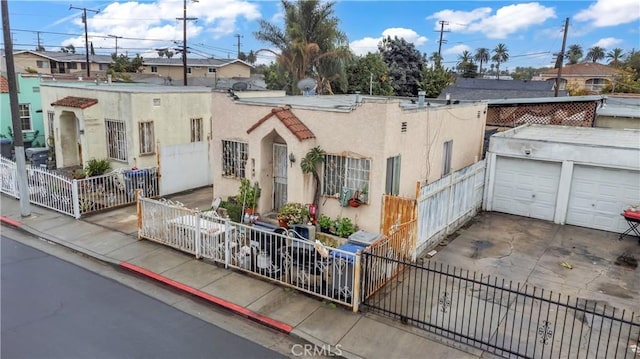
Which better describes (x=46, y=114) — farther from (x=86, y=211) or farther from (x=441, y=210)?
(x=441, y=210)

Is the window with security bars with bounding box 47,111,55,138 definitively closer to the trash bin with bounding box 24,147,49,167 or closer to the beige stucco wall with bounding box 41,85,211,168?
the trash bin with bounding box 24,147,49,167

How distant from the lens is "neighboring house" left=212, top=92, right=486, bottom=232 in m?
11.3

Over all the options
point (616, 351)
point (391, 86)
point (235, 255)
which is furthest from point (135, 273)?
point (391, 86)

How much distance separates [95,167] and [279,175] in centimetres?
798

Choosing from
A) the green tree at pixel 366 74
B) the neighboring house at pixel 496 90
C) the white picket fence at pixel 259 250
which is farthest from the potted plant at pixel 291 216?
the green tree at pixel 366 74

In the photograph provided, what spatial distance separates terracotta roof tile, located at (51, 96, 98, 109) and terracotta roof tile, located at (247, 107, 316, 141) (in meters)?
8.58

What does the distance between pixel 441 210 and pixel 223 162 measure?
697 centimetres

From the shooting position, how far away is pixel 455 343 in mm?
7523

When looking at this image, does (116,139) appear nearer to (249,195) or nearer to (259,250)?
(249,195)

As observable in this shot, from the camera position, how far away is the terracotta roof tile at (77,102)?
56.0 ft

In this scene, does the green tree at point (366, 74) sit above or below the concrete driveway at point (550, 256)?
above

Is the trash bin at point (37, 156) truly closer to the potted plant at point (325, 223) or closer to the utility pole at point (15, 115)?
the utility pole at point (15, 115)

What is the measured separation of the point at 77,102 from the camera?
1748cm

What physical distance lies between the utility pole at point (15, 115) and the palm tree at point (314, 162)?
877cm
